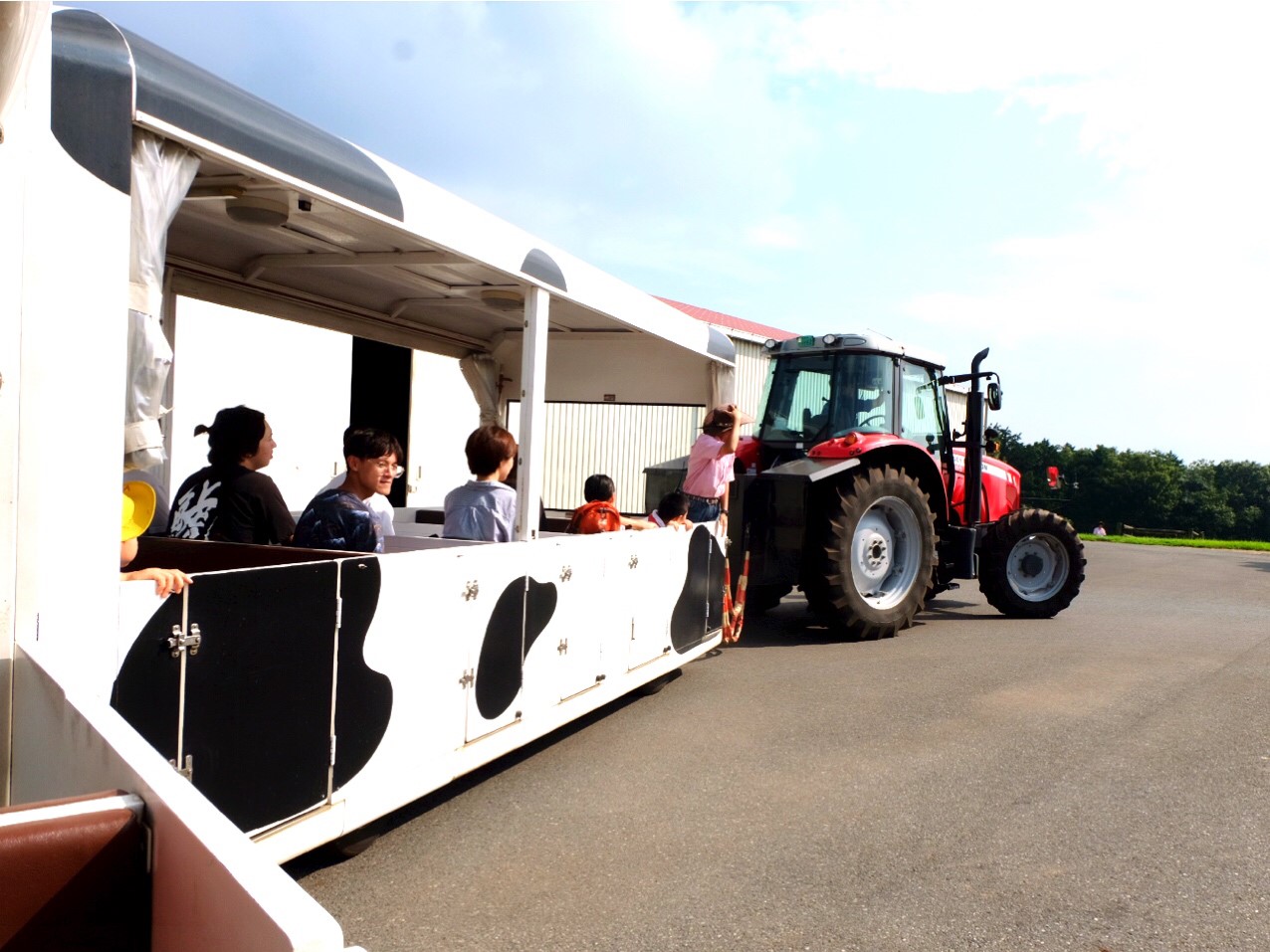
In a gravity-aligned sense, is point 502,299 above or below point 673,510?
above

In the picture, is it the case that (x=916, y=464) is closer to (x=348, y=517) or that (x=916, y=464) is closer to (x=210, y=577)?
(x=348, y=517)

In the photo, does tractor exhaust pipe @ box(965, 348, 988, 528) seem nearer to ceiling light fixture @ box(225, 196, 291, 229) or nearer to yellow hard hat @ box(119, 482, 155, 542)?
ceiling light fixture @ box(225, 196, 291, 229)

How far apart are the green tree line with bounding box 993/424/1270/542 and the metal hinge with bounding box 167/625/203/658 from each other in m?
56.0

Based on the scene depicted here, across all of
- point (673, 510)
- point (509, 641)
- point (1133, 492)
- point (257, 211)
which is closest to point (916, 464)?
point (673, 510)

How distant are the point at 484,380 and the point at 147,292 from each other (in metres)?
5.36

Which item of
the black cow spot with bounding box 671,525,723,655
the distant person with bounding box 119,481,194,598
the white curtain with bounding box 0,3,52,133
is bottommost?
the black cow spot with bounding box 671,525,723,655

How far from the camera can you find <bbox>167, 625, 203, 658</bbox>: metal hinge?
256 cm

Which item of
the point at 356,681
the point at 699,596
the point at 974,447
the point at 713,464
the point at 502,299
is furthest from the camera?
the point at 974,447

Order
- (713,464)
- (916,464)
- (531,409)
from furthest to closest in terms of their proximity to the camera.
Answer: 1. (916,464)
2. (713,464)
3. (531,409)

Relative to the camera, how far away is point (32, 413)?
7.33ft

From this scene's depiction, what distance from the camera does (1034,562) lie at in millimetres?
9758

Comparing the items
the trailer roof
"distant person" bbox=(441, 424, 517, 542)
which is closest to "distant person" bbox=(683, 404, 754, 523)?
the trailer roof

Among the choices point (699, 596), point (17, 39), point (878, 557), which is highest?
point (17, 39)

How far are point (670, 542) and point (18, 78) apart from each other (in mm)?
4216
